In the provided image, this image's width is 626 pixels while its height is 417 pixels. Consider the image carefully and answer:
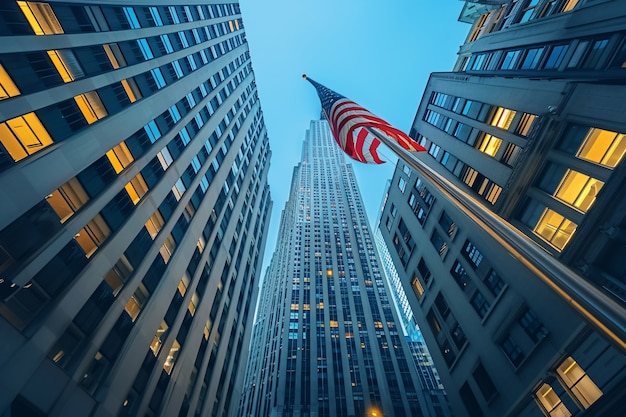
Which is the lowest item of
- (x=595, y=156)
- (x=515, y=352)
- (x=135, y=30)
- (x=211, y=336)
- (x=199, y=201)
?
(x=211, y=336)

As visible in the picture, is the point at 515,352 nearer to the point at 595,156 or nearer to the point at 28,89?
the point at 595,156

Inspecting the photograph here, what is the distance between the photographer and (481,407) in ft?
70.4

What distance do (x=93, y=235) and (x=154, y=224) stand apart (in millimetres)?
5934

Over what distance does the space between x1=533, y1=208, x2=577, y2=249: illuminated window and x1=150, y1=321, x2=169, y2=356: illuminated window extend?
86.4ft

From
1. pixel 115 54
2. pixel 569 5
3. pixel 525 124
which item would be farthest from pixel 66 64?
pixel 569 5

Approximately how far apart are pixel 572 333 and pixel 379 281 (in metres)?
102

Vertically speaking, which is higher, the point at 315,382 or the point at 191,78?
the point at 191,78

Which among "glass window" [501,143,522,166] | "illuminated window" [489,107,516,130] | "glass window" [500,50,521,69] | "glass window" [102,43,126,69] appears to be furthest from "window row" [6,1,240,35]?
"glass window" [500,50,521,69]

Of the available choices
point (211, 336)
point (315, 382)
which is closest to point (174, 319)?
point (211, 336)

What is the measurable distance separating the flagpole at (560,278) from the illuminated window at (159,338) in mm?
21498

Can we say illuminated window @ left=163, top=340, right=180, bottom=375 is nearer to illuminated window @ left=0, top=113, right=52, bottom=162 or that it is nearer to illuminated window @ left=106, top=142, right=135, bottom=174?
illuminated window @ left=106, top=142, right=135, bottom=174

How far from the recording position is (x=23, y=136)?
13602 mm

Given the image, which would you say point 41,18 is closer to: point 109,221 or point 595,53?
point 109,221

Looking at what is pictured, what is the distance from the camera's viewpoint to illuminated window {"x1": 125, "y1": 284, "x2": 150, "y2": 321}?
1861 centimetres
